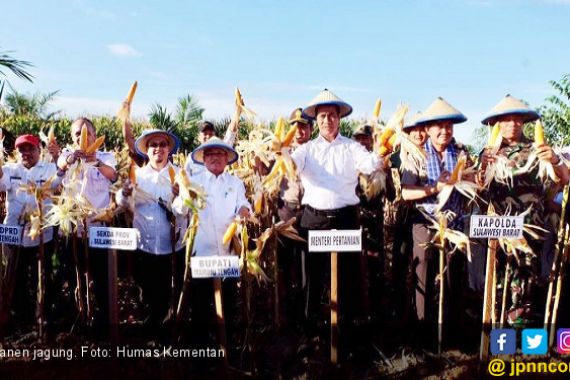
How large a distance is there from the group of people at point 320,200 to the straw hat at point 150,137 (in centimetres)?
1

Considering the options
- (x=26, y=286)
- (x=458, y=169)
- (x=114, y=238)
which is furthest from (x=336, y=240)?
(x=26, y=286)

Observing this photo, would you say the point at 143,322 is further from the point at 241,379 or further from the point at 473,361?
the point at 473,361

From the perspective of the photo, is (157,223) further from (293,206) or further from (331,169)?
(331,169)

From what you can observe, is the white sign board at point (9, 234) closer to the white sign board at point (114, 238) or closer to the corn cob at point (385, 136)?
the white sign board at point (114, 238)

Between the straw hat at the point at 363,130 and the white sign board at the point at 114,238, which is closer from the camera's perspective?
the white sign board at the point at 114,238

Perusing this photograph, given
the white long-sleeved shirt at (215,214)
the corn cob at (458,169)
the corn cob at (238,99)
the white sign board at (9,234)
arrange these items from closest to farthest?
the corn cob at (458,169), the white long-sleeved shirt at (215,214), the white sign board at (9,234), the corn cob at (238,99)

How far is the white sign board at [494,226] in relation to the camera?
344cm

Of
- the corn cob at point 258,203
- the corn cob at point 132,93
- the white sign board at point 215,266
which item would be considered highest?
the corn cob at point 132,93

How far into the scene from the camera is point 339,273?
A: 414 cm

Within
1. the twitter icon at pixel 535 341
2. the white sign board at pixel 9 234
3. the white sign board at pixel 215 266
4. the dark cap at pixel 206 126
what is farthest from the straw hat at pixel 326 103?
the white sign board at pixel 9 234

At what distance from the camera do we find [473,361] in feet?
12.2

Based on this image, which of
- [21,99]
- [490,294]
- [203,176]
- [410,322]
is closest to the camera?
[490,294]

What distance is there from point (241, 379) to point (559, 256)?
95.0 inches

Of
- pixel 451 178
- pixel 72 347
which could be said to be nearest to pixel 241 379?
pixel 72 347
